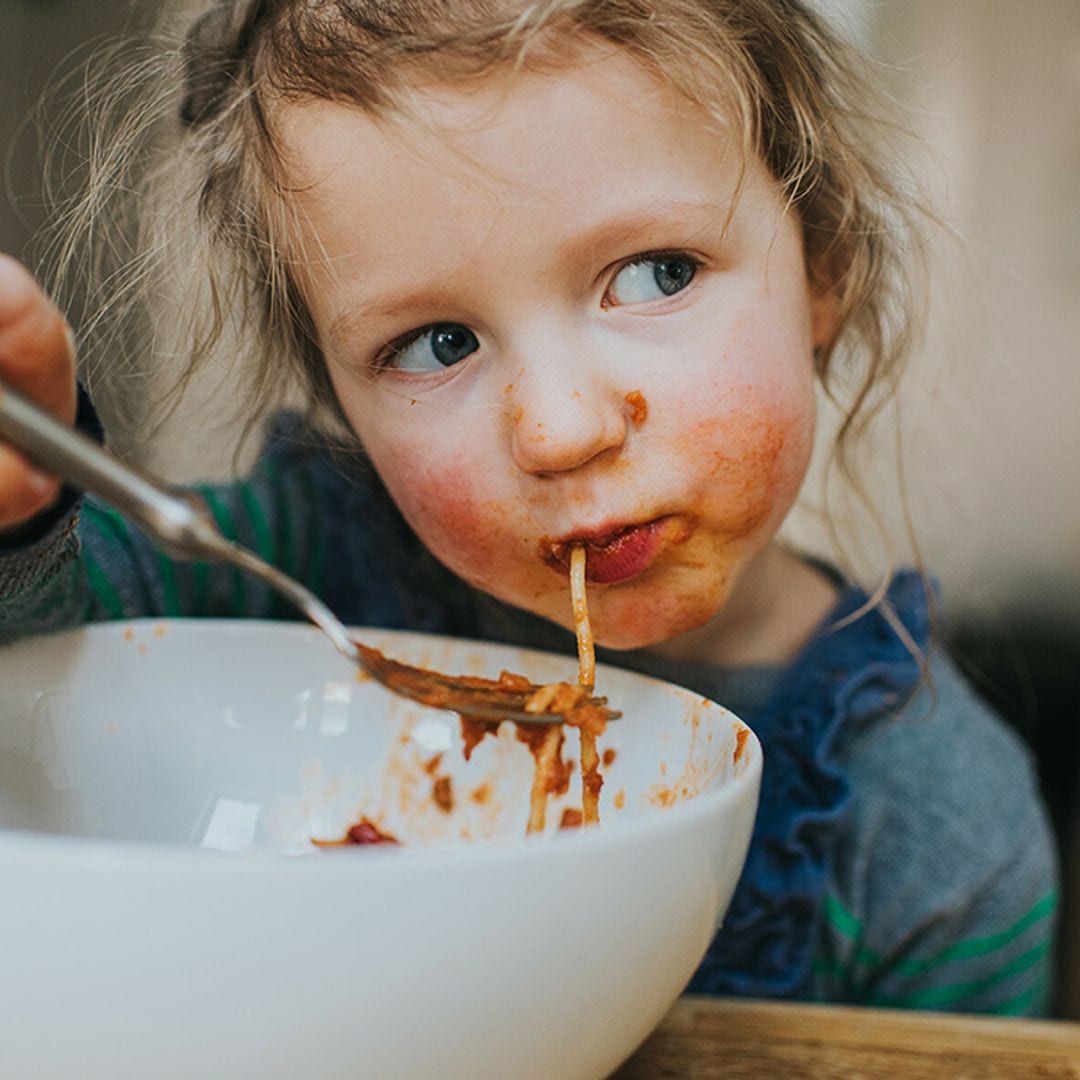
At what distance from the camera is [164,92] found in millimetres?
865

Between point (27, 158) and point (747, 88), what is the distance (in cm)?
58

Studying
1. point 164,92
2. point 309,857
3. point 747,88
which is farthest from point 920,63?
point 309,857

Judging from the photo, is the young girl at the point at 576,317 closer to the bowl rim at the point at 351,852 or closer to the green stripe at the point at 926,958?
the green stripe at the point at 926,958

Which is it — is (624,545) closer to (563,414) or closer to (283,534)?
(563,414)

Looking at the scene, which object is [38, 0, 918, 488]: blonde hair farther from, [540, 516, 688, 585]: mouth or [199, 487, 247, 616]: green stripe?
[540, 516, 688, 585]: mouth

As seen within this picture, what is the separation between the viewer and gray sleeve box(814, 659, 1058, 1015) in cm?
100

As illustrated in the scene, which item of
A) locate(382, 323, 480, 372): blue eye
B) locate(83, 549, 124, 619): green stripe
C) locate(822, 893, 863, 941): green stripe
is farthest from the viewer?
locate(822, 893, 863, 941): green stripe

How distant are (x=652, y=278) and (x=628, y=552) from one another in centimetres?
16

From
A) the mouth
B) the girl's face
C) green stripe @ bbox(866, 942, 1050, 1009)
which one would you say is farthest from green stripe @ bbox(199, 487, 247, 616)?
green stripe @ bbox(866, 942, 1050, 1009)

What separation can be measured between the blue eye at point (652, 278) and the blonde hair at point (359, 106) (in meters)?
0.08

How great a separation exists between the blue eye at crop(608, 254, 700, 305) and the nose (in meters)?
0.06

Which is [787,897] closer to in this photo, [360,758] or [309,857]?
[360,758]

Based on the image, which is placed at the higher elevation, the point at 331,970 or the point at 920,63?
the point at 920,63

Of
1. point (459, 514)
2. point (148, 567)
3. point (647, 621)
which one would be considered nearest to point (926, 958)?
point (647, 621)
